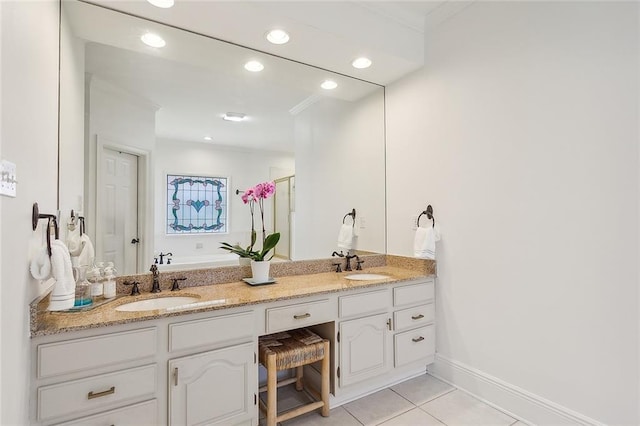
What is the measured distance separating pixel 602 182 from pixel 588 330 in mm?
761

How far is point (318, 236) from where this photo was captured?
2688 millimetres

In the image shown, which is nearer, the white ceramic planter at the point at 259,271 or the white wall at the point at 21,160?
the white wall at the point at 21,160

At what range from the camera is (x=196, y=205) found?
218 cm

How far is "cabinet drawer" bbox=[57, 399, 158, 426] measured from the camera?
1.29m

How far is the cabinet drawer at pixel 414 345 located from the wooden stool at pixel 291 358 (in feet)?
1.88

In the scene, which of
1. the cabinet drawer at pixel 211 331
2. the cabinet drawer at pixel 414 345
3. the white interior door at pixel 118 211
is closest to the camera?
the cabinet drawer at pixel 211 331

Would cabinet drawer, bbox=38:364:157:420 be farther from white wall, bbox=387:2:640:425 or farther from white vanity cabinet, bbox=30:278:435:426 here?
white wall, bbox=387:2:640:425

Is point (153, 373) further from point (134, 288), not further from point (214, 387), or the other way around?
point (134, 288)

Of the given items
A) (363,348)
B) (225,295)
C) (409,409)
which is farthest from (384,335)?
(225,295)

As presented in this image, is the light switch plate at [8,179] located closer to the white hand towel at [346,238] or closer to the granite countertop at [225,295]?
the granite countertop at [225,295]

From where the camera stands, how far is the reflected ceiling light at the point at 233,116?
2.37 m

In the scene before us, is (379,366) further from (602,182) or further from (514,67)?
(514,67)

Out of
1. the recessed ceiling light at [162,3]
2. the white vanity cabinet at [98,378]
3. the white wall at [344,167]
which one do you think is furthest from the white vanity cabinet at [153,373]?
the recessed ceiling light at [162,3]

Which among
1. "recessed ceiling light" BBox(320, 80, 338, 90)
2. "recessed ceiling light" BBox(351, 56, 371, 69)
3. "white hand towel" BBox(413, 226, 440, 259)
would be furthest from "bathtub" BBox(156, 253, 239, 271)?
"recessed ceiling light" BBox(351, 56, 371, 69)
